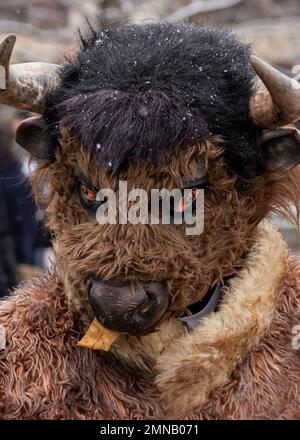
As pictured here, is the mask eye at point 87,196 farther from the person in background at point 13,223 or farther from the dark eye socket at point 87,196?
the person in background at point 13,223

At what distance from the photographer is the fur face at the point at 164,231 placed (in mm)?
2629

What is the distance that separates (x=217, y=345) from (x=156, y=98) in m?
0.79

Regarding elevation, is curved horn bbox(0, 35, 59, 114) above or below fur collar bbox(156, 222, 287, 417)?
above

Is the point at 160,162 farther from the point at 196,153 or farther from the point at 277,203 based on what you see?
the point at 277,203

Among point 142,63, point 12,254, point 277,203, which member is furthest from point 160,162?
point 12,254

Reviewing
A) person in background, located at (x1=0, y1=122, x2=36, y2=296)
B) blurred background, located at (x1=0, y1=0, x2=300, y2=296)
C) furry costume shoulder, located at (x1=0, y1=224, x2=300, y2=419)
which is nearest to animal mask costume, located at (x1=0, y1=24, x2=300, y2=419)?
furry costume shoulder, located at (x1=0, y1=224, x2=300, y2=419)

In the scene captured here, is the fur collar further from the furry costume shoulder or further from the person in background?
the person in background

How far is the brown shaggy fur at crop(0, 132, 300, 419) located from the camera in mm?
2646

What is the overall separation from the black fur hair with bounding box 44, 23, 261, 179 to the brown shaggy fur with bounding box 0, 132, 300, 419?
56 mm

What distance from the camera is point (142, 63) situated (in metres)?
2.69

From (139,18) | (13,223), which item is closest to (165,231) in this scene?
(13,223)

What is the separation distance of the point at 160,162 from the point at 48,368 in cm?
77

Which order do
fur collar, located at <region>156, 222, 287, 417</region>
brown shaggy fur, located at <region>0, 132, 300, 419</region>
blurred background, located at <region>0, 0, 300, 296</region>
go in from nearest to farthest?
brown shaggy fur, located at <region>0, 132, 300, 419</region>, fur collar, located at <region>156, 222, 287, 417</region>, blurred background, located at <region>0, 0, 300, 296</region>

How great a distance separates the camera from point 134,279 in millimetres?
2609
